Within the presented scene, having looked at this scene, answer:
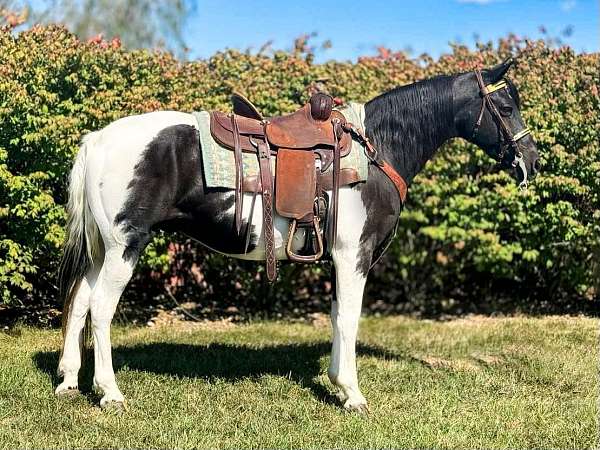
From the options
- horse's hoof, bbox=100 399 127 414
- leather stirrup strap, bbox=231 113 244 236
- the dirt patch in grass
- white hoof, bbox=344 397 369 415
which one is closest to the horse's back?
leather stirrup strap, bbox=231 113 244 236

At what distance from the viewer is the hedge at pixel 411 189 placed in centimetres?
646

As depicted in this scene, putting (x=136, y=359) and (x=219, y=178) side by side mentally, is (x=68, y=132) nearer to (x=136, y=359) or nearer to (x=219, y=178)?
(x=136, y=359)

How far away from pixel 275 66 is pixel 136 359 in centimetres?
371

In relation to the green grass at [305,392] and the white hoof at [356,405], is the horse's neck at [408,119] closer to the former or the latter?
the white hoof at [356,405]

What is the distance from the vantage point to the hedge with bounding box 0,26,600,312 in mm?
6457

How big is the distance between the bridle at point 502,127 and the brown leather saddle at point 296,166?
0.99 meters

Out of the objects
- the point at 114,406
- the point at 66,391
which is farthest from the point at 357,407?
the point at 66,391

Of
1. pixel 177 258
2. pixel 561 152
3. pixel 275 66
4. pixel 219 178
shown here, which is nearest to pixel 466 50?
pixel 561 152

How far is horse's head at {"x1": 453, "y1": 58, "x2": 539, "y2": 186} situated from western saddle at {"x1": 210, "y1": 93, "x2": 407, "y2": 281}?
28.0 inches

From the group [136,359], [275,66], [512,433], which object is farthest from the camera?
[275,66]

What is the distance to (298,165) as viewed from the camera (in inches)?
178

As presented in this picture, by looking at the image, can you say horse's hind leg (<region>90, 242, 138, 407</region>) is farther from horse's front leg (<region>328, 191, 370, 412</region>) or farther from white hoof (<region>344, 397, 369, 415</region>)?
white hoof (<region>344, 397, 369, 415</region>)

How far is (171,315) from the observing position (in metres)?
8.18

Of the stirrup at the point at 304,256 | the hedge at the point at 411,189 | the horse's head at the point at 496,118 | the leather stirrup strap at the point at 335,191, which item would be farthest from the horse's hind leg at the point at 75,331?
the horse's head at the point at 496,118
